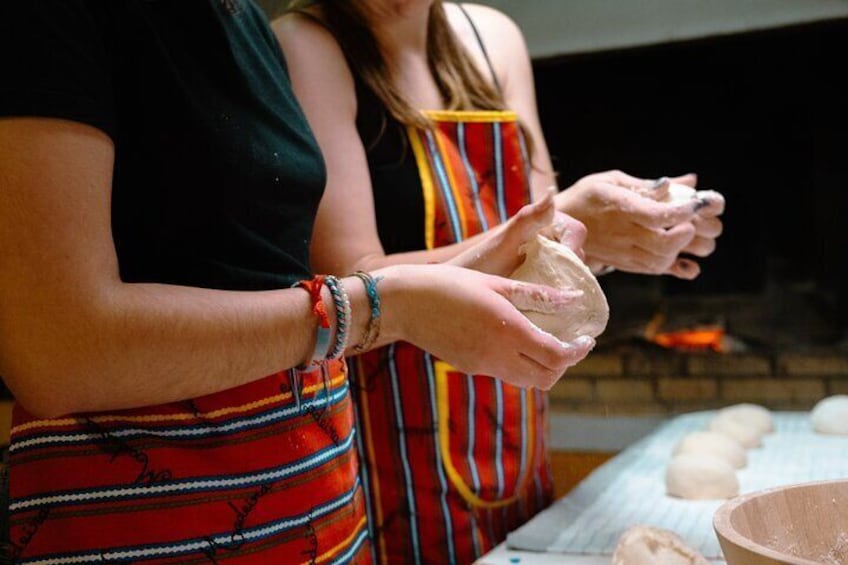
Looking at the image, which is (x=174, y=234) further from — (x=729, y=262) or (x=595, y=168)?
(x=729, y=262)

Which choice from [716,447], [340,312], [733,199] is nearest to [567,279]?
[340,312]

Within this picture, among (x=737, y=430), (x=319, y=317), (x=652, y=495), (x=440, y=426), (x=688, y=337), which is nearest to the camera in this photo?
(x=319, y=317)

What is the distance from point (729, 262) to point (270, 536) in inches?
82.6

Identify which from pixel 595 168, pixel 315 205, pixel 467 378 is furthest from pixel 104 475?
pixel 595 168

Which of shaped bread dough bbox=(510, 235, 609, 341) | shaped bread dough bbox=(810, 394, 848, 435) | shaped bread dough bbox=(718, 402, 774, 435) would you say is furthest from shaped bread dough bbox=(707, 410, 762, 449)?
shaped bread dough bbox=(510, 235, 609, 341)

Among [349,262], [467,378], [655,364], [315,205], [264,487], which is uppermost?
[315,205]

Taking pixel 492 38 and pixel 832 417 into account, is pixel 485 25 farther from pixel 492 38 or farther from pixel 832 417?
pixel 832 417

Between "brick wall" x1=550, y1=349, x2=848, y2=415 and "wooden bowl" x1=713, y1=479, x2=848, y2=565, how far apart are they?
1947 millimetres

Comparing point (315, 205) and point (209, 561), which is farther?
point (315, 205)

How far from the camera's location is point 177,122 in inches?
32.8

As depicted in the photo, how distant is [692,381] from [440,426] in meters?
1.55

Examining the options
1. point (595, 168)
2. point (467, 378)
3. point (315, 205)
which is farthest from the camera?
point (595, 168)

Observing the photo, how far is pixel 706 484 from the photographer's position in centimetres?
142

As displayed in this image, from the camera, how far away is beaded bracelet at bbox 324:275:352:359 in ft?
2.73
